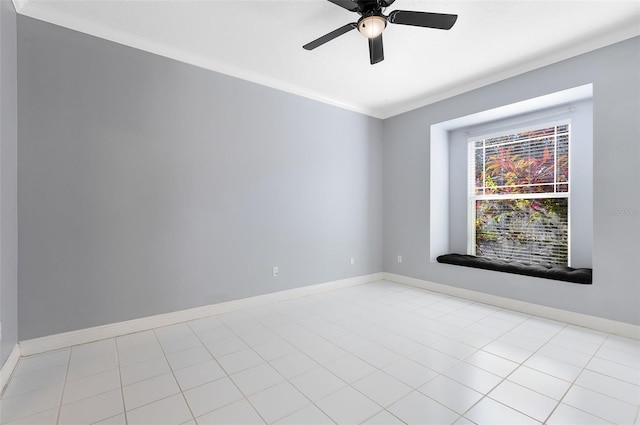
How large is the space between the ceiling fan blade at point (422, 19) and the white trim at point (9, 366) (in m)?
3.57

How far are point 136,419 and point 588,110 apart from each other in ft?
16.4

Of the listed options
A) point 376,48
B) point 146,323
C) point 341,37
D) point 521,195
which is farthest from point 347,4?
point 521,195

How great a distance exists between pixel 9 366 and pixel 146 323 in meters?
0.93

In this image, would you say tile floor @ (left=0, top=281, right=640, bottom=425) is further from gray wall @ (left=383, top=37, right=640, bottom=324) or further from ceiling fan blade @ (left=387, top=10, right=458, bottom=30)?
ceiling fan blade @ (left=387, top=10, right=458, bottom=30)

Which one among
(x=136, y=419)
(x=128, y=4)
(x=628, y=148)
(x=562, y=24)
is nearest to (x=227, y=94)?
(x=128, y=4)

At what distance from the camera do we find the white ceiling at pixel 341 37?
2.39 m

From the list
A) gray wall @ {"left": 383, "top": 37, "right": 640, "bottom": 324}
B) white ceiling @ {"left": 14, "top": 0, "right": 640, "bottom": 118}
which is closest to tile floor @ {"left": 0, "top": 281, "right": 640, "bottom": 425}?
gray wall @ {"left": 383, "top": 37, "right": 640, "bottom": 324}

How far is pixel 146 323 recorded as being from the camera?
2832 millimetres

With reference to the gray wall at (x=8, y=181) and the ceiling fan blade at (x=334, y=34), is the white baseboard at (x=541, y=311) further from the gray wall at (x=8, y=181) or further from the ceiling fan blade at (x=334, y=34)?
the gray wall at (x=8, y=181)

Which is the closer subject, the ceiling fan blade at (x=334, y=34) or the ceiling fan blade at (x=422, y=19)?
the ceiling fan blade at (x=422, y=19)

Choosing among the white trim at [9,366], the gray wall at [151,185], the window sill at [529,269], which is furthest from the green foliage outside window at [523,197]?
the white trim at [9,366]

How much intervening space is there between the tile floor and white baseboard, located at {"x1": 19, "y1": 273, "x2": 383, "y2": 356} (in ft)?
0.28

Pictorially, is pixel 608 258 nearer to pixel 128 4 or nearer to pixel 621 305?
pixel 621 305

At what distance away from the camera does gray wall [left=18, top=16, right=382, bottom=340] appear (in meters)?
2.41
